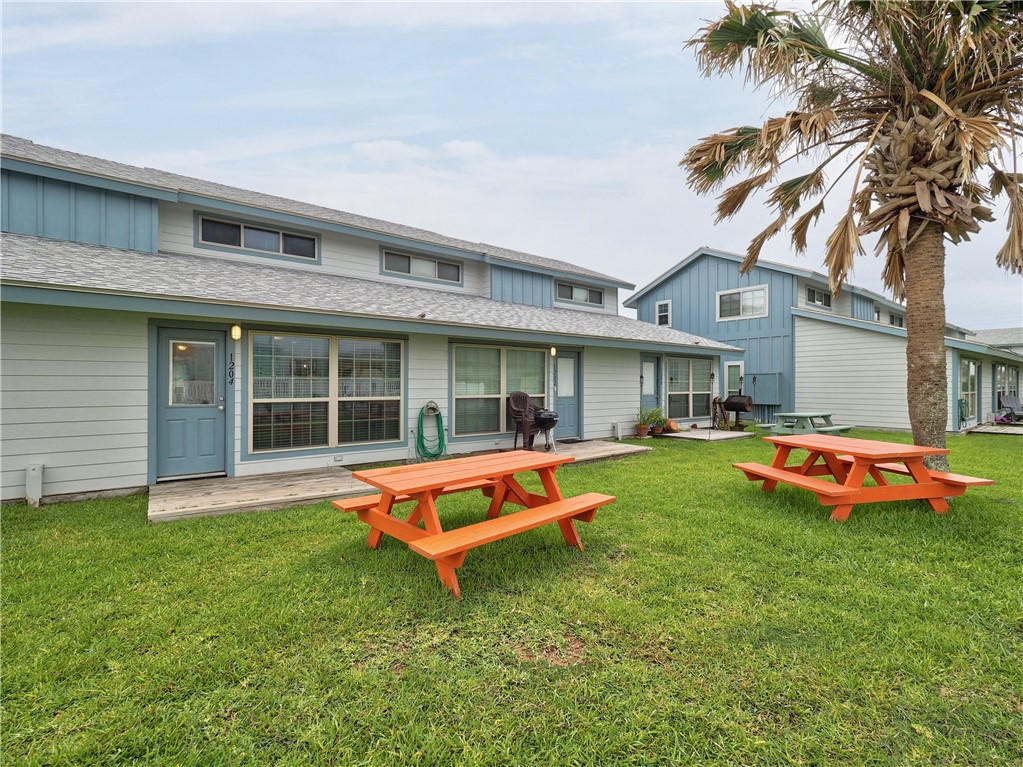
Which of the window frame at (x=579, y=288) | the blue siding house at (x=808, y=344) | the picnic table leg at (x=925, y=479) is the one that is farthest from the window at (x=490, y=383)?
the blue siding house at (x=808, y=344)

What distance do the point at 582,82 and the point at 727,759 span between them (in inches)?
523

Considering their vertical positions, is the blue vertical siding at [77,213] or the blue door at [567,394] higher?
the blue vertical siding at [77,213]

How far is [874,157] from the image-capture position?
5.51 m

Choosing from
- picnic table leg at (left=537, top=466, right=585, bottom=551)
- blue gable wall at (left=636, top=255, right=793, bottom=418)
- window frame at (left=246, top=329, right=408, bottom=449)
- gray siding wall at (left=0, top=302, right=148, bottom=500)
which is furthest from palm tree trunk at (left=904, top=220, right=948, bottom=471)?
blue gable wall at (left=636, top=255, right=793, bottom=418)

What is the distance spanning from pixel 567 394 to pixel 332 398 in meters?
5.07

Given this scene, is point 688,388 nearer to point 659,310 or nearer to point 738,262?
point 738,262

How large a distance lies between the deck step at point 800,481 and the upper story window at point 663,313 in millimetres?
13937

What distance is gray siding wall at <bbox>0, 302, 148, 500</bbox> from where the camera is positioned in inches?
193

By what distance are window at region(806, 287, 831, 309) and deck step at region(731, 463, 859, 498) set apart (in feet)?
41.2

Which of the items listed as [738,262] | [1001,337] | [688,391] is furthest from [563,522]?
[1001,337]

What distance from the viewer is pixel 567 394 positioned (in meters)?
9.82

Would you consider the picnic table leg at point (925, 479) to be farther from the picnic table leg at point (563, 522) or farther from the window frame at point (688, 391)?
the window frame at point (688, 391)

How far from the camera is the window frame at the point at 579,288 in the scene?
42.7ft

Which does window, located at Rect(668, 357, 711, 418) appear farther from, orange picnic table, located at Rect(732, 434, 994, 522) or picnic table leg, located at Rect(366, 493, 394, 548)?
picnic table leg, located at Rect(366, 493, 394, 548)
